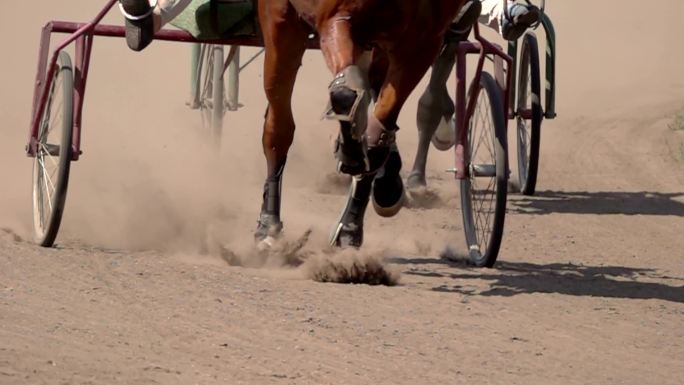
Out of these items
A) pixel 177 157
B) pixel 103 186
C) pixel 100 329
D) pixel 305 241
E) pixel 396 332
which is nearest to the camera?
pixel 100 329

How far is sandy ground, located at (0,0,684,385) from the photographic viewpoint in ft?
20.4

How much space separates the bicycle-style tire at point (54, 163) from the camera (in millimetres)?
8648

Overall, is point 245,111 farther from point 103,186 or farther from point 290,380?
point 290,380

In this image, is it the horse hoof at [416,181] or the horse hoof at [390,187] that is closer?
the horse hoof at [390,187]

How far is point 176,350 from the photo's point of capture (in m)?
6.20

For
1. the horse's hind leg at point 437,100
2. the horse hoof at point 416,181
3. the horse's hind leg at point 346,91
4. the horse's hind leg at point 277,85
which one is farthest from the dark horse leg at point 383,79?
the horse hoof at point 416,181

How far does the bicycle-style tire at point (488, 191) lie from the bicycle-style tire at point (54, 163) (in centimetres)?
202

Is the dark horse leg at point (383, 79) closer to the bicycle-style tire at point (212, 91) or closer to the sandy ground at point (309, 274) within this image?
the sandy ground at point (309, 274)

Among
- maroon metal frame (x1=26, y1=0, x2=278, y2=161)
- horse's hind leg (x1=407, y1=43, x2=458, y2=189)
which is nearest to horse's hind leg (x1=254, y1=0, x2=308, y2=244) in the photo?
maroon metal frame (x1=26, y1=0, x2=278, y2=161)

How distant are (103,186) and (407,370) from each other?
476 centimetres

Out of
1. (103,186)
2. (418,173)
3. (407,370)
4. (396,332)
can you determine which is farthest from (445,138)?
(407,370)

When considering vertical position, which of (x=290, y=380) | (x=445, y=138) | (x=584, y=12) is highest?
(x=584, y=12)

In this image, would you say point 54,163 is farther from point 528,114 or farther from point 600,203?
point 600,203

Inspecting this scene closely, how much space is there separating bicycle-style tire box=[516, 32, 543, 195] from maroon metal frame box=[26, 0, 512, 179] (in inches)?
109
